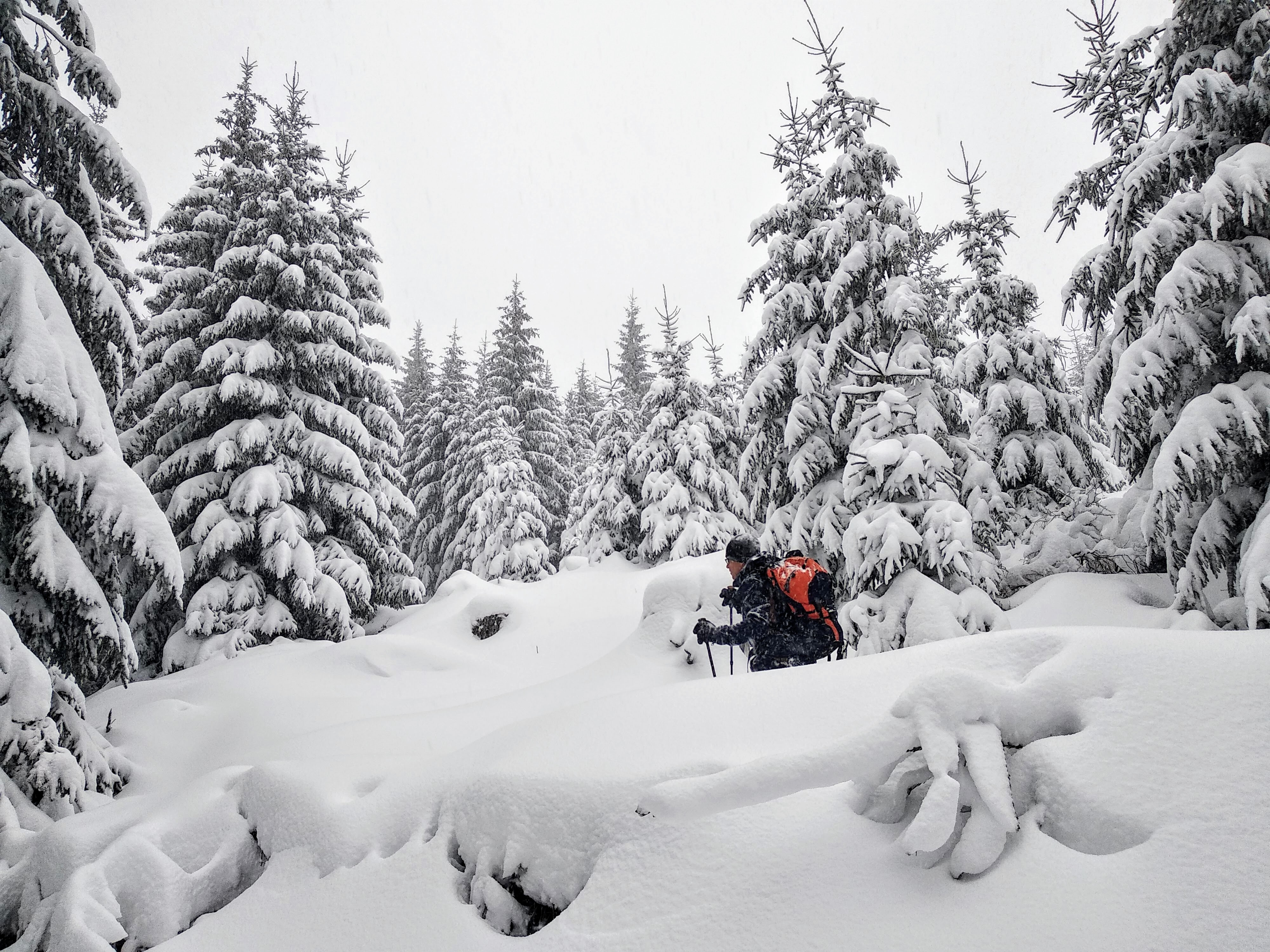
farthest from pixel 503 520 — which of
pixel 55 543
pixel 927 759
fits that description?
pixel 927 759

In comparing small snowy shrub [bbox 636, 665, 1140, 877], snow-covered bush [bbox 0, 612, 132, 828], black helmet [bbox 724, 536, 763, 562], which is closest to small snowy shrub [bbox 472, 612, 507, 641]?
snow-covered bush [bbox 0, 612, 132, 828]

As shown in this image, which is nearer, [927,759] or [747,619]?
[927,759]

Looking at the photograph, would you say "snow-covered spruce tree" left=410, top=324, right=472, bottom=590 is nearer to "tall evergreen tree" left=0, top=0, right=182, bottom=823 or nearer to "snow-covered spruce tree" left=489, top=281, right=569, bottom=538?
"snow-covered spruce tree" left=489, top=281, right=569, bottom=538

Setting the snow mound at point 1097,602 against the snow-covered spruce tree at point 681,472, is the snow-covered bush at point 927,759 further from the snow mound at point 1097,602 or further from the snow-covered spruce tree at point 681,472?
the snow-covered spruce tree at point 681,472

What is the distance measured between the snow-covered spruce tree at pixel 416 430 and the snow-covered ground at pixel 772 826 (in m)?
25.3

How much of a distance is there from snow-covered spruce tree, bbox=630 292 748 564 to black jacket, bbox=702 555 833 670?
12.1 meters

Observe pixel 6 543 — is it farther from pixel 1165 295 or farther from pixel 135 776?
pixel 1165 295

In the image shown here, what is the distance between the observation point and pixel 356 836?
11.5 feet

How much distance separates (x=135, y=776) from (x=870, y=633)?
8.66m

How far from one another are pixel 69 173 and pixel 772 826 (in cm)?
904

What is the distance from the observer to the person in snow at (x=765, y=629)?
5.43 meters

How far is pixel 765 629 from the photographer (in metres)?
5.49

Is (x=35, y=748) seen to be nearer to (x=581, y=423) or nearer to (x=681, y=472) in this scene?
(x=681, y=472)

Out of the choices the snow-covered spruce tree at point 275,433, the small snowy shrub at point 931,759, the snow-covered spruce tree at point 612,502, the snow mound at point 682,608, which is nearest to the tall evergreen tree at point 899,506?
the snow mound at point 682,608
